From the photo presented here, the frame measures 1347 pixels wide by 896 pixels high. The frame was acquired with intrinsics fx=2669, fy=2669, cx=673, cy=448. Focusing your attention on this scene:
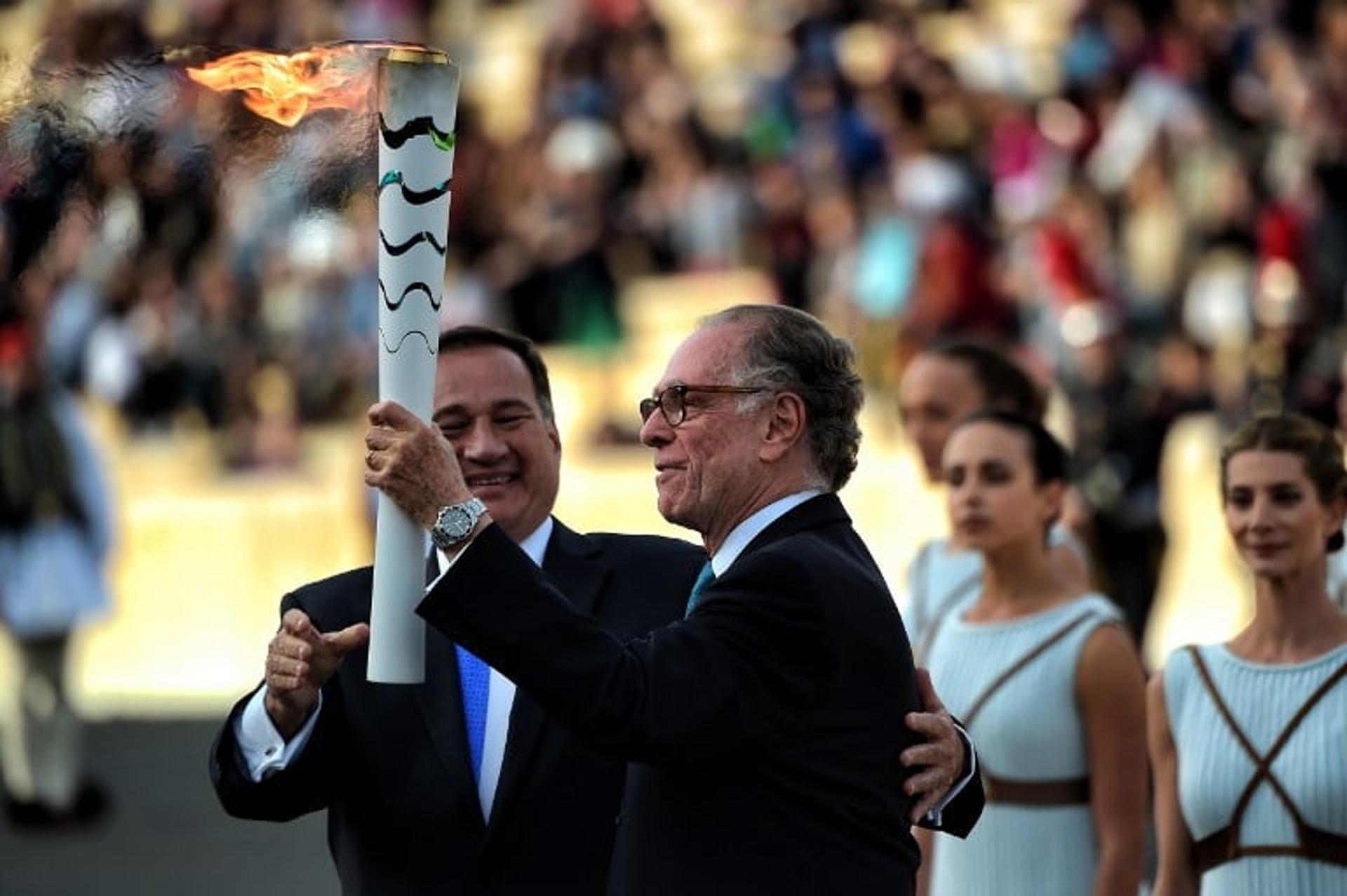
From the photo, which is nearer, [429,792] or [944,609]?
[429,792]

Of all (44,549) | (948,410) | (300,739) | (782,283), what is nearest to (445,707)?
(300,739)

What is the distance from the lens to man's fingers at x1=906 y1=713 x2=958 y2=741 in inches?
154

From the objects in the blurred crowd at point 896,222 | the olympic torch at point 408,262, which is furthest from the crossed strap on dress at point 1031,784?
the blurred crowd at point 896,222

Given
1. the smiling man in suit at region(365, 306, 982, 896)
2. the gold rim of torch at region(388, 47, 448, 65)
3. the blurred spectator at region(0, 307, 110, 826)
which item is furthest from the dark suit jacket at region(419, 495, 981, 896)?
the blurred spectator at region(0, 307, 110, 826)

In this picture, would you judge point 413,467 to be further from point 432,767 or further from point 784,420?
point 432,767

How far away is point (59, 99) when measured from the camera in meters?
4.38

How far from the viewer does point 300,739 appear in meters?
4.29

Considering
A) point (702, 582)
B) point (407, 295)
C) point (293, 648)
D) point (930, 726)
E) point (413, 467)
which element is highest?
point (407, 295)

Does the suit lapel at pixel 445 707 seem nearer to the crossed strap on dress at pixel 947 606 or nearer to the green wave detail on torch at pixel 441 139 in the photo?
the green wave detail on torch at pixel 441 139

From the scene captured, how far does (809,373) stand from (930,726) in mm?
547

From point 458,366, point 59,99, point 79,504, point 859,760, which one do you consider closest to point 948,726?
point 859,760

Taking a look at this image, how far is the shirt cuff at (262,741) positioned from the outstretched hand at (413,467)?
→ 0.70m

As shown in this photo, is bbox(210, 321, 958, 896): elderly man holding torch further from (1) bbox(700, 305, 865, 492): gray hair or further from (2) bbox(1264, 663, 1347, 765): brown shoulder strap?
(2) bbox(1264, 663, 1347, 765): brown shoulder strap

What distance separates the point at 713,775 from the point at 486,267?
608 inches
